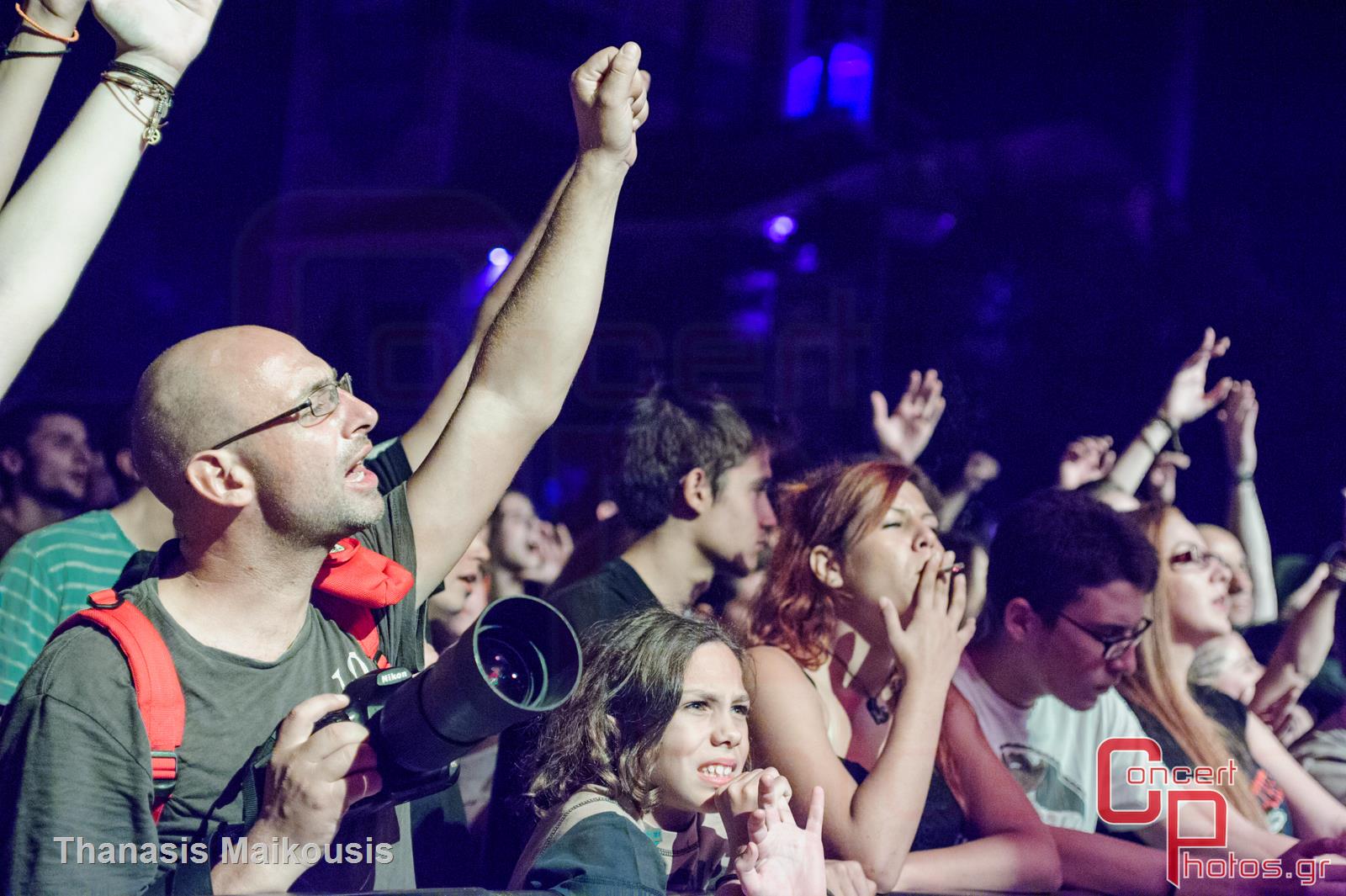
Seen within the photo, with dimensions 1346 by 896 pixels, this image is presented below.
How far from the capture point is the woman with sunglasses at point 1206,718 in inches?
109

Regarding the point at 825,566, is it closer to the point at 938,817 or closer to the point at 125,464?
the point at 938,817

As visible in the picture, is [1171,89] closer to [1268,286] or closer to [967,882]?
[1268,286]

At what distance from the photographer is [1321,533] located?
4.25m

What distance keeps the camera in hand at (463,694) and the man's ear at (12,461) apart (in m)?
2.30

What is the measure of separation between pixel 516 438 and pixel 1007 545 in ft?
4.56

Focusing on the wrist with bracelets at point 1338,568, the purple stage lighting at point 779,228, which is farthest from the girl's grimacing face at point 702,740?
the purple stage lighting at point 779,228

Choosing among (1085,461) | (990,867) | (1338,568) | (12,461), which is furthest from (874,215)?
(990,867)

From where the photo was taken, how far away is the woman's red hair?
2406mm

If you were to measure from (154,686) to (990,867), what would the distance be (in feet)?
4.81

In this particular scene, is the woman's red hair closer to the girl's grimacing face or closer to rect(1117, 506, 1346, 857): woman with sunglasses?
the girl's grimacing face

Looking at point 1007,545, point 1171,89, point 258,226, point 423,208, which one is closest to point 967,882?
point 1007,545

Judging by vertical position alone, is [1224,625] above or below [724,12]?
below

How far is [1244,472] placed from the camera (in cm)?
383

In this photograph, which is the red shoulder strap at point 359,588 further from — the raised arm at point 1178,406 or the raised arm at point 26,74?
the raised arm at point 1178,406
